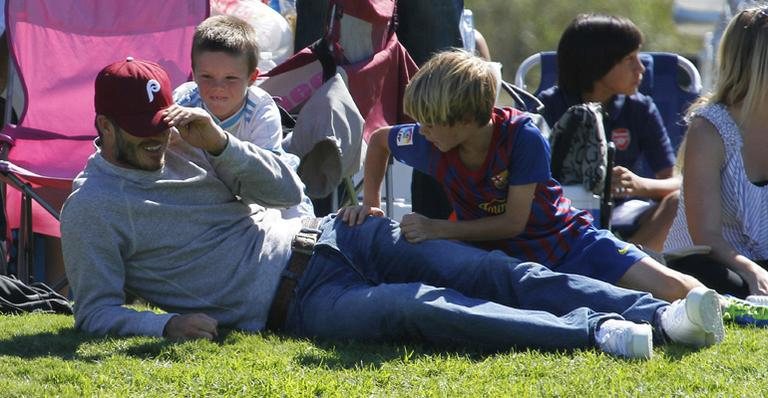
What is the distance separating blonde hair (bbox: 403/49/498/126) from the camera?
4004 mm

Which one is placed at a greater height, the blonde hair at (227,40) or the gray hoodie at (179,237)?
the blonde hair at (227,40)

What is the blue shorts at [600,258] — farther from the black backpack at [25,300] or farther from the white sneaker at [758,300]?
the black backpack at [25,300]

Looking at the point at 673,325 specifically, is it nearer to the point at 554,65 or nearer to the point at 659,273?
the point at 659,273

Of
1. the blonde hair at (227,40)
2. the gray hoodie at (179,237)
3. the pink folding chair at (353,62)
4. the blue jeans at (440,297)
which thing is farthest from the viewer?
the pink folding chair at (353,62)

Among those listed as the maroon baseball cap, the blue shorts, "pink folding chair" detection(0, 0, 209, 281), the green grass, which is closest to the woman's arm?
the blue shorts

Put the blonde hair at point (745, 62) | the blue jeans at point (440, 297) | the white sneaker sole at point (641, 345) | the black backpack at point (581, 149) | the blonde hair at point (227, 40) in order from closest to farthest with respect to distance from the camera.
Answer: the white sneaker sole at point (641, 345)
the blue jeans at point (440, 297)
the blonde hair at point (227, 40)
the blonde hair at point (745, 62)
the black backpack at point (581, 149)

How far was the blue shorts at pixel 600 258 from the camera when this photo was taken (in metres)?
4.21

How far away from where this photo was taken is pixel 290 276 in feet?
13.1

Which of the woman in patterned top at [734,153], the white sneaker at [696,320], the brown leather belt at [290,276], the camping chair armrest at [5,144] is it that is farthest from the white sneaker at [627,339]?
the camping chair armrest at [5,144]

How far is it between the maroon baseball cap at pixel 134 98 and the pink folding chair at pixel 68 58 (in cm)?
161

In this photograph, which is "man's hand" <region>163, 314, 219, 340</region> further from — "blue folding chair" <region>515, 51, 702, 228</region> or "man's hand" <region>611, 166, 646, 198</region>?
"blue folding chair" <region>515, 51, 702, 228</region>

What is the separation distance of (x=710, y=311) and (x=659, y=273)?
0.52 metres

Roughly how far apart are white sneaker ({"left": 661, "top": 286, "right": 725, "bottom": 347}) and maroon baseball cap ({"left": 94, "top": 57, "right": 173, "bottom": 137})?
1569 mm

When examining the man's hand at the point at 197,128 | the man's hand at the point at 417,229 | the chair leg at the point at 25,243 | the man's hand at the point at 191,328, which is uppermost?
the man's hand at the point at 197,128
